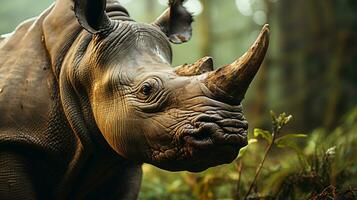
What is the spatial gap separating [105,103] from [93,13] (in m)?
0.59

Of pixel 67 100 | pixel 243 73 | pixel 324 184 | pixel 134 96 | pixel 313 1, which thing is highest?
pixel 243 73

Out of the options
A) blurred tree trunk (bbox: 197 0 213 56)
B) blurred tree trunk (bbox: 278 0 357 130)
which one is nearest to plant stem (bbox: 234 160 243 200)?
blurred tree trunk (bbox: 278 0 357 130)

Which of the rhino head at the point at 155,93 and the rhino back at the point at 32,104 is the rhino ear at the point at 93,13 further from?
the rhino back at the point at 32,104

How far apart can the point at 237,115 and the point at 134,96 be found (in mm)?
694

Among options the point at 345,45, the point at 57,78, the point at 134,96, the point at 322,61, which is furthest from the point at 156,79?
the point at 322,61

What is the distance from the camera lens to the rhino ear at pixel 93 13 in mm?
3840

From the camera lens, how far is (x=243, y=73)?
3041 mm

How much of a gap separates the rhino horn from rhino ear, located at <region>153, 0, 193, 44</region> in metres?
1.45

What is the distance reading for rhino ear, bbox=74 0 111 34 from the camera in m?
3.84

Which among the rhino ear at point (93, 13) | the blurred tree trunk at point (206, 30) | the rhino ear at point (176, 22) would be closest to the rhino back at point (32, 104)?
the rhino ear at point (93, 13)

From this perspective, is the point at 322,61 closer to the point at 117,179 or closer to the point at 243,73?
the point at 117,179

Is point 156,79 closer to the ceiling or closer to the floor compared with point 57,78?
closer to the ceiling

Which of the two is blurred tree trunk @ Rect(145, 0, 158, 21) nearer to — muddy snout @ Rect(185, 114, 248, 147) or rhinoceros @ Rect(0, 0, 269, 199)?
rhinoceros @ Rect(0, 0, 269, 199)

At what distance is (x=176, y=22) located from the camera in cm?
460
